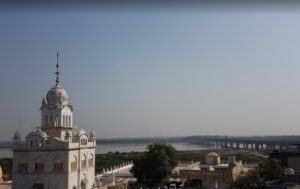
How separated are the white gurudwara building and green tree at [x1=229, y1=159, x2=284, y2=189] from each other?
9.26 metres

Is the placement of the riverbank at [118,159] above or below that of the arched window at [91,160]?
below

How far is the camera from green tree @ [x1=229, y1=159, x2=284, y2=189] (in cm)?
2114

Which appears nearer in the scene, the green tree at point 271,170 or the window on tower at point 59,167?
the green tree at point 271,170

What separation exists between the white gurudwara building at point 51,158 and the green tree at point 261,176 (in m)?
9.26

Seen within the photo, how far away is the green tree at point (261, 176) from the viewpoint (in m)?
21.1

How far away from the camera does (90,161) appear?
28641 mm

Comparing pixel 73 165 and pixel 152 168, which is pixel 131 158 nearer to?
pixel 152 168

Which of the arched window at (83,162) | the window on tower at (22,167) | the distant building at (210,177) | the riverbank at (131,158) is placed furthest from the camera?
the riverbank at (131,158)

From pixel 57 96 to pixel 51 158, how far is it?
436cm

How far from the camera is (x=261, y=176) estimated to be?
22359 millimetres

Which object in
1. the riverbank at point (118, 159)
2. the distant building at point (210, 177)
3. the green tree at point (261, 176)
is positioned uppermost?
the green tree at point (261, 176)

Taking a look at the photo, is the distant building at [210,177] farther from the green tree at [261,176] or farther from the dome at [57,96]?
the dome at [57,96]

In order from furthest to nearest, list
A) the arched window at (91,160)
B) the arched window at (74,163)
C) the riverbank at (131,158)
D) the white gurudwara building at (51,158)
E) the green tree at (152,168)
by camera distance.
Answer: the riverbank at (131,158)
the green tree at (152,168)
the arched window at (91,160)
the arched window at (74,163)
the white gurudwara building at (51,158)

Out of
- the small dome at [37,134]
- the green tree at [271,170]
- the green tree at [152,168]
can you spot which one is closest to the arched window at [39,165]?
the small dome at [37,134]
